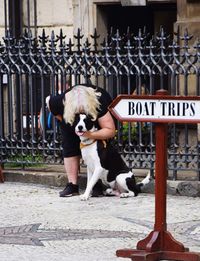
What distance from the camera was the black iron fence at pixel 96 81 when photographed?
1142cm

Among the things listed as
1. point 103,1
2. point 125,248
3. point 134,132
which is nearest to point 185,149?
point 134,132

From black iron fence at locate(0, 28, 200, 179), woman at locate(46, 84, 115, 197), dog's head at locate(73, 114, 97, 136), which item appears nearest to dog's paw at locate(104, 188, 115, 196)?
woman at locate(46, 84, 115, 197)

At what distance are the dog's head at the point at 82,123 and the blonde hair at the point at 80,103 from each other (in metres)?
0.05

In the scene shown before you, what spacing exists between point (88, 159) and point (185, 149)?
4.12 feet

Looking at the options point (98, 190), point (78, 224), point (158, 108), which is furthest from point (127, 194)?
point (158, 108)

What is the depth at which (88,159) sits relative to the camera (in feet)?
36.9

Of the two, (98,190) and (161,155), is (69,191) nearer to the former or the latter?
(98,190)

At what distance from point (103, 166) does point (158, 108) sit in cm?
327

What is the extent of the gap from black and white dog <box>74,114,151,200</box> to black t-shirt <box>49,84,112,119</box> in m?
0.24

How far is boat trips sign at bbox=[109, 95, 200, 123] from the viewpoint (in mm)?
7992

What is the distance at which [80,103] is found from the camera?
36.3ft

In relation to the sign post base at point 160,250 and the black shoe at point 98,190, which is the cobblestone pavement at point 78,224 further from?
the sign post base at point 160,250

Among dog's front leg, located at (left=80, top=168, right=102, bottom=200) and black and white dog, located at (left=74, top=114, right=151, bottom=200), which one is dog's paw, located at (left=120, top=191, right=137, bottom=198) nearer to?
black and white dog, located at (left=74, top=114, right=151, bottom=200)

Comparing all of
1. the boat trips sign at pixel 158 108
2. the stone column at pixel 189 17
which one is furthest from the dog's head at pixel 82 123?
the stone column at pixel 189 17
